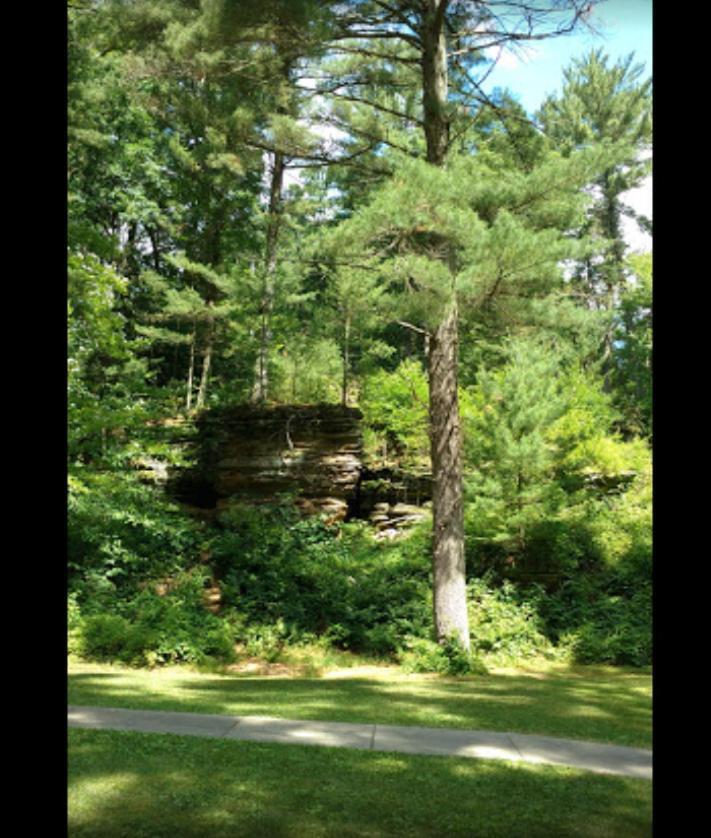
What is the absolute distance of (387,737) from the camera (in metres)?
4.99

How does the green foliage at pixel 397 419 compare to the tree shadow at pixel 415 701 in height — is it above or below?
above

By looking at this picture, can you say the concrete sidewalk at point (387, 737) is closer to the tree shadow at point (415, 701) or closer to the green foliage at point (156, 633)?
the tree shadow at point (415, 701)

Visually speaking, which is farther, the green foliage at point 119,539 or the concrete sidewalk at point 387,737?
the green foliage at point 119,539

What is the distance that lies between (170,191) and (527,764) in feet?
61.5

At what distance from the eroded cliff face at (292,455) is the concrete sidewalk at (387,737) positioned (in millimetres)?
9810

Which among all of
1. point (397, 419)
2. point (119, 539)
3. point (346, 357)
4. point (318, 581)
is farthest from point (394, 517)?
point (119, 539)

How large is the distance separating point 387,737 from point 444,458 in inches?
213

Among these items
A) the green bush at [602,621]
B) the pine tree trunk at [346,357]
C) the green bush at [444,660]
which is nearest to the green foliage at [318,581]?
the green bush at [444,660]

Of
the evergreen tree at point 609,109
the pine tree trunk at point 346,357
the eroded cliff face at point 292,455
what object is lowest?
the eroded cliff face at point 292,455

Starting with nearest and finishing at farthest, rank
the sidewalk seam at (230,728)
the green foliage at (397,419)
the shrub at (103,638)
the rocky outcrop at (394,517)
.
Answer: the sidewalk seam at (230,728)
the shrub at (103,638)
the rocky outcrop at (394,517)
the green foliage at (397,419)

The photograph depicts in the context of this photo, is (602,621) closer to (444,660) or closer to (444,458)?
(444,660)

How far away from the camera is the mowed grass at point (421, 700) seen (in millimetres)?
5668

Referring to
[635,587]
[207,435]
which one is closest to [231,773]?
[635,587]

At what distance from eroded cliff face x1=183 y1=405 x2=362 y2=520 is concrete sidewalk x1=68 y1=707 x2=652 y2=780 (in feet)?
32.2
